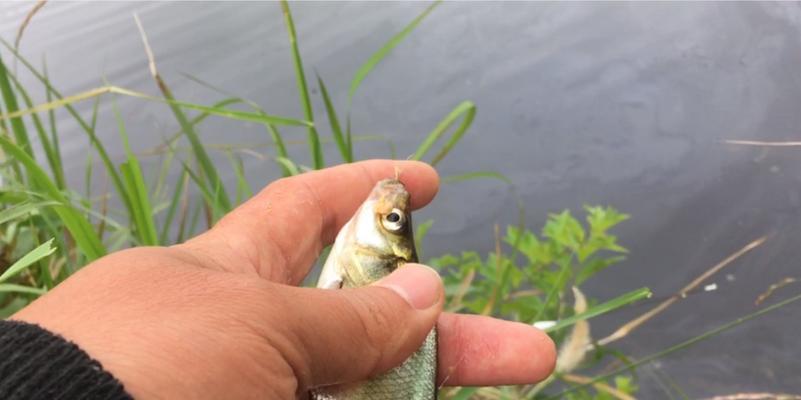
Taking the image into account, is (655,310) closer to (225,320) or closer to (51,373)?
(225,320)

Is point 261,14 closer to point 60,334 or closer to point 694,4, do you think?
point 694,4

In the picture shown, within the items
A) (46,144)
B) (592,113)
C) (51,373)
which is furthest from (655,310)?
(46,144)

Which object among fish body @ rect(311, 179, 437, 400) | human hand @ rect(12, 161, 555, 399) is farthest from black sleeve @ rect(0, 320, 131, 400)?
fish body @ rect(311, 179, 437, 400)

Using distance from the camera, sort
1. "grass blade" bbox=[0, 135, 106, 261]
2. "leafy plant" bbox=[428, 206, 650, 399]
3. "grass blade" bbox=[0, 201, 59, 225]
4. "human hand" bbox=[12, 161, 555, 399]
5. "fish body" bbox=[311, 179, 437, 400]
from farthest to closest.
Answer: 1. "leafy plant" bbox=[428, 206, 650, 399]
2. "fish body" bbox=[311, 179, 437, 400]
3. "grass blade" bbox=[0, 135, 106, 261]
4. "grass blade" bbox=[0, 201, 59, 225]
5. "human hand" bbox=[12, 161, 555, 399]

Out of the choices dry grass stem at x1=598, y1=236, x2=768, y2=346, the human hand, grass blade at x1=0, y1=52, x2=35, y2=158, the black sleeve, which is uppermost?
grass blade at x1=0, y1=52, x2=35, y2=158

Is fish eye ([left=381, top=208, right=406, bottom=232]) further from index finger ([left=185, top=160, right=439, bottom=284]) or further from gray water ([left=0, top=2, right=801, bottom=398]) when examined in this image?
gray water ([left=0, top=2, right=801, bottom=398])

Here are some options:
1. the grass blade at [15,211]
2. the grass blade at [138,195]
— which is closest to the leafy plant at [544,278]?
the grass blade at [138,195]
